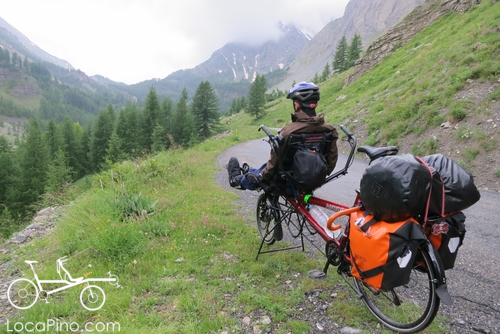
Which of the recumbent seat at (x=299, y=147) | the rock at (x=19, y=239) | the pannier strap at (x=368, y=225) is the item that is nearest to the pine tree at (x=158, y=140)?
the rock at (x=19, y=239)

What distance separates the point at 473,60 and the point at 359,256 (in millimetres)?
16424

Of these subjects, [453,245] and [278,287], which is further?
[278,287]

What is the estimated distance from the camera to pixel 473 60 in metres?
13.8

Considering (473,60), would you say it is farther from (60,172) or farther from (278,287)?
(60,172)

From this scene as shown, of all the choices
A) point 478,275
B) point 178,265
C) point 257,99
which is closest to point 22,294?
point 178,265

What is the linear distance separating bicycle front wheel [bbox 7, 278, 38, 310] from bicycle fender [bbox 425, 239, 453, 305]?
16.0 feet

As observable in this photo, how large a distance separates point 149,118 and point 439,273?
61021mm

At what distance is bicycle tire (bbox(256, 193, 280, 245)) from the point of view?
5074 millimetres

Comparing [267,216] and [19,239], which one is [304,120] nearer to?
[267,216]

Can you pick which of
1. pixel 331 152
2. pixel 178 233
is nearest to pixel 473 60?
Result: pixel 331 152

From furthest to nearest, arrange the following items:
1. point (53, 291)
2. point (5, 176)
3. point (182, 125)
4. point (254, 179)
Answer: point (182, 125) < point (5, 176) < point (254, 179) < point (53, 291)

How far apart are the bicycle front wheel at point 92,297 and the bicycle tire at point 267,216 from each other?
263 cm

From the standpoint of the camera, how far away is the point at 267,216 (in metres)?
5.42

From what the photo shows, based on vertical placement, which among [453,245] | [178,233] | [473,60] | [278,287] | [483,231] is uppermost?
[473,60]
